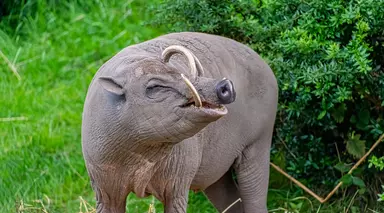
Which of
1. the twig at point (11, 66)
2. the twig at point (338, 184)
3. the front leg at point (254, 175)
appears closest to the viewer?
the front leg at point (254, 175)

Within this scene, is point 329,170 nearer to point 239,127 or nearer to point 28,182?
point 239,127

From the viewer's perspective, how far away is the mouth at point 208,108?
3586 mm

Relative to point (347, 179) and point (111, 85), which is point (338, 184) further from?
point (111, 85)

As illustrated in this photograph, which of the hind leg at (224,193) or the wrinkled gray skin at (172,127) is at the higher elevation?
the wrinkled gray skin at (172,127)

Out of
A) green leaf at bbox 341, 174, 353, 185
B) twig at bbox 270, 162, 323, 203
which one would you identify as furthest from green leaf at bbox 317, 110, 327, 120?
twig at bbox 270, 162, 323, 203

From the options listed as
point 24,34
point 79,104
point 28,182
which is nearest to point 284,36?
Result: point 28,182

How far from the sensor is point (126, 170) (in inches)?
156

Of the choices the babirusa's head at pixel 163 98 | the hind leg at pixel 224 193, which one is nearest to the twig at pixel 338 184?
the hind leg at pixel 224 193

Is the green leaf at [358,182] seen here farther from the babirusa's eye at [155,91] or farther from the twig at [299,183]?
the babirusa's eye at [155,91]

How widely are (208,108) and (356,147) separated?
2096 millimetres

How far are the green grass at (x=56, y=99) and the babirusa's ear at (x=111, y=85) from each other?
1.72 meters

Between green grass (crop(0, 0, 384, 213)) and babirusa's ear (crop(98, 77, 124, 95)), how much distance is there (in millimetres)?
1723

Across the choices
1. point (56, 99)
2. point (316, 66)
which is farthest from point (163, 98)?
point (56, 99)

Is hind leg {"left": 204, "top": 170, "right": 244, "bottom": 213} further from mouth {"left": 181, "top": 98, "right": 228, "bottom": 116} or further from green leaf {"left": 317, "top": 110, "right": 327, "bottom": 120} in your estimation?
mouth {"left": 181, "top": 98, "right": 228, "bottom": 116}
